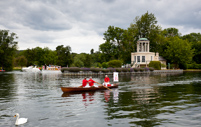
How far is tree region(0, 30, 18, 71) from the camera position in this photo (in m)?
78.8

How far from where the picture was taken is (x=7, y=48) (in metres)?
80.8

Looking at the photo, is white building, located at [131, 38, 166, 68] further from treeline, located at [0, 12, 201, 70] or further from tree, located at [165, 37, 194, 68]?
tree, located at [165, 37, 194, 68]

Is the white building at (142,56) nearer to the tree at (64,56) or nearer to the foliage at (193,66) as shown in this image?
the foliage at (193,66)

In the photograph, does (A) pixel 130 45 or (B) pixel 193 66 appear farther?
(B) pixel 193 66

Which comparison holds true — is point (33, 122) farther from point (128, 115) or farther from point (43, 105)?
point (128, 115)

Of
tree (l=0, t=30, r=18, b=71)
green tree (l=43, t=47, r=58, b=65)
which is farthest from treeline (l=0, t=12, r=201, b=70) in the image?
green tree (l=43, t=47, r=58, b=65)

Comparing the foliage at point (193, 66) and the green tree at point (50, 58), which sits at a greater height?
the green tree at point (50, 58)

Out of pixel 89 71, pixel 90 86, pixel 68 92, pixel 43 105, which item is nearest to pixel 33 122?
pixel 43 105

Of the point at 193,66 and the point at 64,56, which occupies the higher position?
the point at 64,56

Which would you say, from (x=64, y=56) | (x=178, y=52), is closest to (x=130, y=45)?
(x=178, y=52)

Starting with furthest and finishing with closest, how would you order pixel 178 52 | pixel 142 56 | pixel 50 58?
pixel 50 58 → pixel 178 52 → pixel 142 56

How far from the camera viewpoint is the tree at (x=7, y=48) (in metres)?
78.8

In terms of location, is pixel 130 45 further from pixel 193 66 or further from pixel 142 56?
pixel 193 66

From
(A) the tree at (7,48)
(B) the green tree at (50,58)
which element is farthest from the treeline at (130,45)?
(B) the green tree at (50,58)
